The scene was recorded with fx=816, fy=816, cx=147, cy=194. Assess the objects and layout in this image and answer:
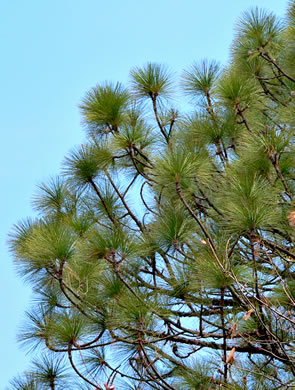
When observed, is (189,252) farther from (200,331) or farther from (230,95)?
(230,95)

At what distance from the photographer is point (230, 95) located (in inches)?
159

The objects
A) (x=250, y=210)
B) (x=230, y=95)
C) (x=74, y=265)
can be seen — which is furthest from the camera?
(x=230, y=95)

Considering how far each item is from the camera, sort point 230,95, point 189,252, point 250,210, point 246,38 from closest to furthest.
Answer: point 250,210 < point 189,252 < point 230,95 < point 246,38

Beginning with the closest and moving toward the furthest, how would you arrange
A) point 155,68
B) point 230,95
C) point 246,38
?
point 230,95, point 155,68, point 246,38

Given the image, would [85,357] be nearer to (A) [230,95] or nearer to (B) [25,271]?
(B) [25,271]

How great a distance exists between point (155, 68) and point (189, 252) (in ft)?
4.11

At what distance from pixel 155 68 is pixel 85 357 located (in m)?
1.65

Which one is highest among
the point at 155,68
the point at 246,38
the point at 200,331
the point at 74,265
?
the point at 246,38

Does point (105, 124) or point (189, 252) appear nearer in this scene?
point (189, 252)

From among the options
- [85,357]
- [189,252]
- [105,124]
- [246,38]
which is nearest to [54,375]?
[85,357]

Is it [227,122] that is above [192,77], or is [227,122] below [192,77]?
A: below

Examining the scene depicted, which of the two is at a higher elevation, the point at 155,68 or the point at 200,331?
the point at 155,68

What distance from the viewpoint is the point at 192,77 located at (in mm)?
4484

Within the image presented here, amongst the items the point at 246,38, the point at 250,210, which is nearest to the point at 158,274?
the point at 250,210
